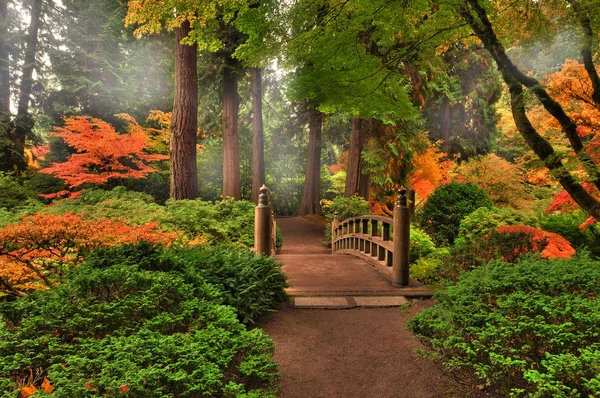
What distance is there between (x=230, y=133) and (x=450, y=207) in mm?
8785

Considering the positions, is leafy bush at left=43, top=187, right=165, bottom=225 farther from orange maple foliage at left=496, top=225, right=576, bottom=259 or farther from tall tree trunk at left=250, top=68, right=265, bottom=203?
orange maple foliage at left=496, top=225, right=576, bottom=259

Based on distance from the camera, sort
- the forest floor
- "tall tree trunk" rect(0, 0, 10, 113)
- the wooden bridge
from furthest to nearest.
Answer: "tall tree trunk" rect(0, 0, 10, 113), the wooden bridge, the forest floor

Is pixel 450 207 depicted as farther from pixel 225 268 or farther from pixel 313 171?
pixel 313 171

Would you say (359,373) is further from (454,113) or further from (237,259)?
(454,113)

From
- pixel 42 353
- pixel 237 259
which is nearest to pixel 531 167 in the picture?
pixel 237 259

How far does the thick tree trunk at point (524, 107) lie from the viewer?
14.4 feet

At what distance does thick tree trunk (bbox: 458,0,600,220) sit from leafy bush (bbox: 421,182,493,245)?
5822 millimetres

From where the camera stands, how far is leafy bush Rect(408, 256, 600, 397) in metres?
2.11

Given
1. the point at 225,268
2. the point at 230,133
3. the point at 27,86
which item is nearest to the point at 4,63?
the point at 27,86

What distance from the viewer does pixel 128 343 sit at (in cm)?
228

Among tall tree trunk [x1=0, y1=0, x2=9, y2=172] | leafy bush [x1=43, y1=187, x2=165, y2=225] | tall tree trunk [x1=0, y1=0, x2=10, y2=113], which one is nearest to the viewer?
leafy bush [x1=43, y1=187, x2=165, y2=225]

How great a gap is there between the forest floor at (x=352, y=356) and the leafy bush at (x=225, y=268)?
0.29 m

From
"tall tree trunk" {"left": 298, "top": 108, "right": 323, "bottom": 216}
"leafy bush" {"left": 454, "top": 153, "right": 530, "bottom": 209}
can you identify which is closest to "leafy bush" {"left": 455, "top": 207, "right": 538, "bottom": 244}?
"leafy bush" {"left": 454, "top": 153, "right": 530, "bottom": 209}

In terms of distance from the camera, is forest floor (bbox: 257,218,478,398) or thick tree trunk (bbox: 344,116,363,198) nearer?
forest floor (bbox: 257,218,478,398)
